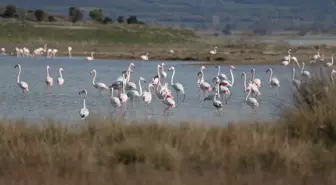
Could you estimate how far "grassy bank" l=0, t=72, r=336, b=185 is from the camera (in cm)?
938

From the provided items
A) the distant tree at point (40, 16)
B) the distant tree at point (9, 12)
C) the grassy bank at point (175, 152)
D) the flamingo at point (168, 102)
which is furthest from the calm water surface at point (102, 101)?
the distant tree at point (9, 12)

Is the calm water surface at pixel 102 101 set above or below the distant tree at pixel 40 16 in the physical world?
below

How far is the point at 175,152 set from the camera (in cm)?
1024

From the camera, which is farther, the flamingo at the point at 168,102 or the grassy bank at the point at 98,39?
the grassy bank at the point at 98,39

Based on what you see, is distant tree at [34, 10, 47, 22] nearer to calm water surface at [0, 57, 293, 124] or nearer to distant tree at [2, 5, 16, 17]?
distant tree at [2, 5, 16, 17]

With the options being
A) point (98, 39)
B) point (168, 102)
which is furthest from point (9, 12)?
point (168, 102)

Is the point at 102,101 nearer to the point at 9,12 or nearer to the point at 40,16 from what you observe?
the point at 40,16

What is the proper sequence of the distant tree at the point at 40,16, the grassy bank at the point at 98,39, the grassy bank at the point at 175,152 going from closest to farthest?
the grassy bank at the point at 175,152 → the grassy bank at the point at 98,39 → the distant tree at the point at 40,16

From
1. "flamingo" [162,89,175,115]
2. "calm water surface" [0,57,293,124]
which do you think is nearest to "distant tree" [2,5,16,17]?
"calm water surface" [0,57,293,124]

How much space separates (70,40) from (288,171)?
5709cm

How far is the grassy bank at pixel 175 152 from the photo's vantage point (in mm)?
9375

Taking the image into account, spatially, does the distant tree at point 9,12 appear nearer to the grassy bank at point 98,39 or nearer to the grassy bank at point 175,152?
the grassy bank at point 98,39

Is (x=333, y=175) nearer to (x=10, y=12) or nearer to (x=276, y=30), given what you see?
(x=10, y=12)

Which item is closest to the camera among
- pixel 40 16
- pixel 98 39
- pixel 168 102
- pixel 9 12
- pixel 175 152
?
A: pixel 175 152
